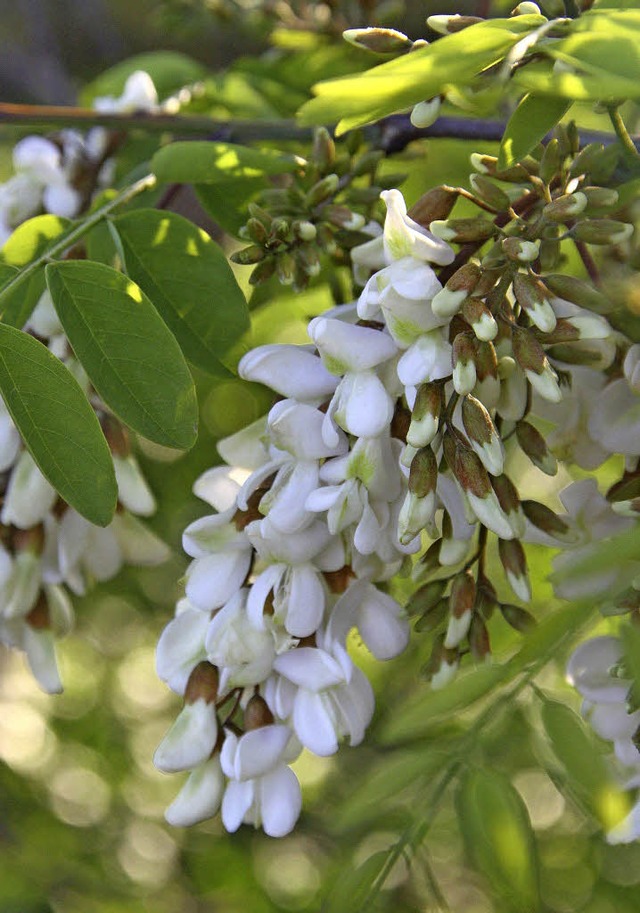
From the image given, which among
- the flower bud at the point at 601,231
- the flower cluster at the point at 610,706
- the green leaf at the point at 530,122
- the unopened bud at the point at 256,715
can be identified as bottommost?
the flower cluster at the point at 610,706

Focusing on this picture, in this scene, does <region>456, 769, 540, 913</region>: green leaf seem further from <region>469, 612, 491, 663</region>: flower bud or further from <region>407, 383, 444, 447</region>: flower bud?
<region>407, 383, 444, 447</region>: flower bud

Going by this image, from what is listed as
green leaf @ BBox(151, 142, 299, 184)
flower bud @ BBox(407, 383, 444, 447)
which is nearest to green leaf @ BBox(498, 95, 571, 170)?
flower bud @ BBox(407, 383, 444, 447)

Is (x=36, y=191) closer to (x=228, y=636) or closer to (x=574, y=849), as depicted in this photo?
(x=228, y=636)

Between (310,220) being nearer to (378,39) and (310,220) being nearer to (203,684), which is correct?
(378,39)

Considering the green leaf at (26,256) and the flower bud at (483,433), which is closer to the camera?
the flower bud at (483,433)

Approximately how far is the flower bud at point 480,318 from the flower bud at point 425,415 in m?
0.03

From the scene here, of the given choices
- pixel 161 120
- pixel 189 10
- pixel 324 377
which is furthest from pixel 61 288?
pixel 189 10

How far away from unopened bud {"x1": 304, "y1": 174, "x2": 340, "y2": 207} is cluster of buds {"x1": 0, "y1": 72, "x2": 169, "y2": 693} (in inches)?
6.7

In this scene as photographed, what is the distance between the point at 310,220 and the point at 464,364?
239 millimetres

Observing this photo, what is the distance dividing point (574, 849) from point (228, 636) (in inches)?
29.2

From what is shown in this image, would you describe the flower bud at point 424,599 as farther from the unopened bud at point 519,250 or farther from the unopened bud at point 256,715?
the unopened bud at point 519,250

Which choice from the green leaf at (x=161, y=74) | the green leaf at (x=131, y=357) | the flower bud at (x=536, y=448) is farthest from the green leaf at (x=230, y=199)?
the green leaf at (x=161, y=74)

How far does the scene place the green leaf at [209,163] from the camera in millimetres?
692

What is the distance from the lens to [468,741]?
1.98ft
